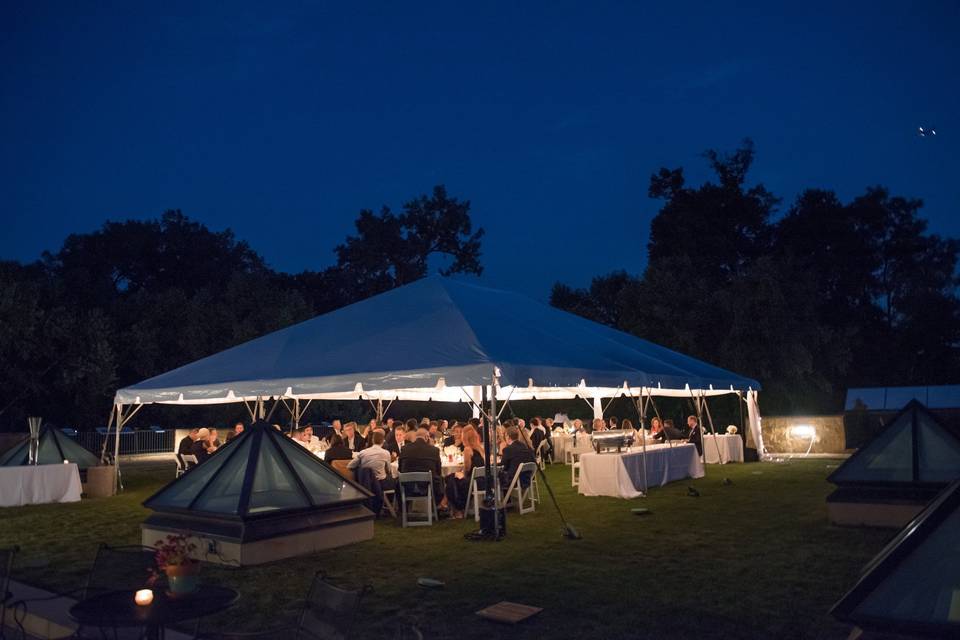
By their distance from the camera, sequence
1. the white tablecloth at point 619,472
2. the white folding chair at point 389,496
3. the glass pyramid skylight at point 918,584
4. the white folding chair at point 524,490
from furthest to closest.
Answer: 1. the white tablecloth at point 619,472
2. the white folding chair at point 389,496
3. the white folding chair at point 524,490
4. the glass pyramid skylight at point 918,584

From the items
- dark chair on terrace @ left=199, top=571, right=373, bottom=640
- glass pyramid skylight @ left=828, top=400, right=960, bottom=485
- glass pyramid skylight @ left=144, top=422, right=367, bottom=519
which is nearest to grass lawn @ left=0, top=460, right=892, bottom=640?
glass pyramid skylight @ left=144, top=422, right=367, bottom=519

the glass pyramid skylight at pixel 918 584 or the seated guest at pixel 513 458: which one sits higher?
the glass pyramid skylight at pixel 918 584

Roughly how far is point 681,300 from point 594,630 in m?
23.7

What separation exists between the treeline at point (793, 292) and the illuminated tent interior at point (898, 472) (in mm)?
16184

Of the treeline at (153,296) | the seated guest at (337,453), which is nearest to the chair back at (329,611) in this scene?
the seated guest at (337,453)

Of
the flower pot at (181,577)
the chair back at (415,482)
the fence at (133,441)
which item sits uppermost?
the flower pot at (181,577)

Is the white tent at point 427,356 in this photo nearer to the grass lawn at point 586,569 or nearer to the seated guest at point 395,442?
the grass lawn at point 586,569

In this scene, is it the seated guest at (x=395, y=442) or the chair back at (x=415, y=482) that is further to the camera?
the seated guest at (x=395, y=442)

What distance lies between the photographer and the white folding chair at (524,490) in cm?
1100

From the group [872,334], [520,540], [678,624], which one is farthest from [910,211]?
[678,624]

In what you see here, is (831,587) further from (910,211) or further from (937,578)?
(910,211)

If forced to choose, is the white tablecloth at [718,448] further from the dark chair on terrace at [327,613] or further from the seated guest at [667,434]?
the dark chair on terrace at [327,613]

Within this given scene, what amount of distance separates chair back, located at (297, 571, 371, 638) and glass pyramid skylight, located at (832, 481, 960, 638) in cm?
232

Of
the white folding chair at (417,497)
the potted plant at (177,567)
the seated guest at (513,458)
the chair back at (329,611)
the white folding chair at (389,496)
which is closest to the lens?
the chair back at (329,611)
